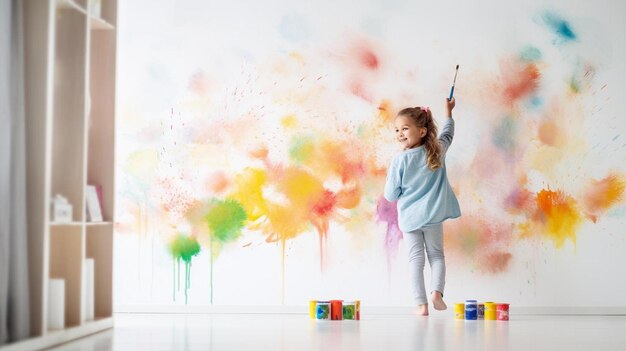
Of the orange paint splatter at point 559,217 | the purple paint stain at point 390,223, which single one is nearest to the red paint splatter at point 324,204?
the purple paint stain at point 390,223

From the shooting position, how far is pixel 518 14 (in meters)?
4.35

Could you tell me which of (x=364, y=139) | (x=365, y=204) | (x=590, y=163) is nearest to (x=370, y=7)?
(x=364, y=139)

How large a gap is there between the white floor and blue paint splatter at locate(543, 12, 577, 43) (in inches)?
56.0

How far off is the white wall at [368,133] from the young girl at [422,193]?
187 mm

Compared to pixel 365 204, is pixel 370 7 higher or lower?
higher

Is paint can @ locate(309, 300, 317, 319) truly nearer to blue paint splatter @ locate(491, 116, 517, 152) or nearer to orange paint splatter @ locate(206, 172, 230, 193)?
orange paint splatter @ locate(206, 172, 230, 193)

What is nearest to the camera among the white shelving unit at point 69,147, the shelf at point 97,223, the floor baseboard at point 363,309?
the white shelving unit at point 69,147

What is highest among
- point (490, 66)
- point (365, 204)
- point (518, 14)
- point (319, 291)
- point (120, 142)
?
point (518, 14)

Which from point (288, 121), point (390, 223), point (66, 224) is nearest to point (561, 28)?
point (390, 223)

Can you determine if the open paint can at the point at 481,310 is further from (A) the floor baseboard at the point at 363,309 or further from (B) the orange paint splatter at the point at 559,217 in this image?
(B) the orange paint splatter at the point at 559,217

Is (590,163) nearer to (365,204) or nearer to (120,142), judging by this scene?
(365,204)

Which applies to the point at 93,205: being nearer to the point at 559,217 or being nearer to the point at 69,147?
the point at 69,147

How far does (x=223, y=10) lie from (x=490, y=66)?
56.2 inches

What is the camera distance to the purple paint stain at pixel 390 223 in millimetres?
4289
